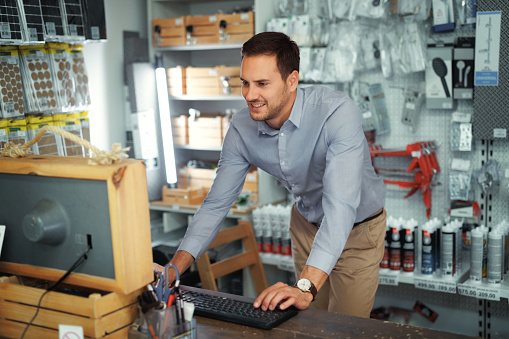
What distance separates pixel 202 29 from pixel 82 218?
10.5 ft

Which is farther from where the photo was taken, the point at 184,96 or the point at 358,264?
the point at 184,96

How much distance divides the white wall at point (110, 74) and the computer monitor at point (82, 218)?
3.06 meters

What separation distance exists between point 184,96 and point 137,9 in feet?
3.06

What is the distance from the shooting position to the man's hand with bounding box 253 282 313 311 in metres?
1.70

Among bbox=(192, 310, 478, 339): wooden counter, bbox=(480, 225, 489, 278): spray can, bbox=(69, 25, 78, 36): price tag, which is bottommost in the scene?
bbox=(480, 225, 489, 278): spray can

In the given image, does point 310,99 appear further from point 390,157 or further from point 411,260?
point 390,157

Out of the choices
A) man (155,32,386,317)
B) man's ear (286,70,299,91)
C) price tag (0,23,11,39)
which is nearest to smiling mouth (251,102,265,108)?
man (155,32,386,317)

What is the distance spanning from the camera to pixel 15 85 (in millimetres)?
3084

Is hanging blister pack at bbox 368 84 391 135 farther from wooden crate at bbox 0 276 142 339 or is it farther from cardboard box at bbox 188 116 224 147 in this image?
wooden crate at bbox 0 276 142 339

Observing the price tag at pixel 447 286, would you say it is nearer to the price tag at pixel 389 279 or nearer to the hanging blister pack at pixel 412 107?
the price tag at pixel 389 279

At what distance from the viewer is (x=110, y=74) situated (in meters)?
4.77

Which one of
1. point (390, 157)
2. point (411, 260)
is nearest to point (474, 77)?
point (390, 157)

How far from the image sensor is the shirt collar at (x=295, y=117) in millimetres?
2316

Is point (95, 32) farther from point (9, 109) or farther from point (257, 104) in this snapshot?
point (257, 104)
